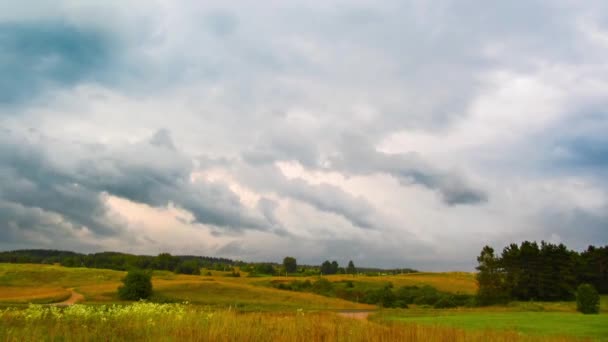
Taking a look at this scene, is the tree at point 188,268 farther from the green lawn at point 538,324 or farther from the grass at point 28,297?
the green lawn at point 538,324

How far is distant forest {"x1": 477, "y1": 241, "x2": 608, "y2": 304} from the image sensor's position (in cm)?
7850

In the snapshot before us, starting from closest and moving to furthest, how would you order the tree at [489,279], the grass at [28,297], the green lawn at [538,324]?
the green lawn at [538,324], the grass at [28,297], the tree at [489,279]

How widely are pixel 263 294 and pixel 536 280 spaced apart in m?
44.9

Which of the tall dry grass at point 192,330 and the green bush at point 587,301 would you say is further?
the green bush at point 587,301

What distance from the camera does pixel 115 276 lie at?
10075 cm

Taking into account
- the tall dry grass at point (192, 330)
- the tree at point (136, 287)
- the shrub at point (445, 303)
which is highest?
the tall dry grass at point (192, 330)

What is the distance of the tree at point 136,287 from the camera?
65375 millimetres

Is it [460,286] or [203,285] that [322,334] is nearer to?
[203,285]

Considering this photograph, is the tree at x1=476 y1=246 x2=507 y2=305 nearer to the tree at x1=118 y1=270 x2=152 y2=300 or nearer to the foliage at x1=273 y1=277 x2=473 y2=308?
the foliage at x1=273 y1=277 x2=473 y2=308

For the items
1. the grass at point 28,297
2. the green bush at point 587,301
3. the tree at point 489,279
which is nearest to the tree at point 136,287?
the grass at point 28,297

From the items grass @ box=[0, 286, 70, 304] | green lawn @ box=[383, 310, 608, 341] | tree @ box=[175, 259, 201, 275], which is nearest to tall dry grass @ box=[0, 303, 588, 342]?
green lawn @ box=[383, 310, 608, 341]

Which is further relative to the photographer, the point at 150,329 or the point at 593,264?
the point at 593,264

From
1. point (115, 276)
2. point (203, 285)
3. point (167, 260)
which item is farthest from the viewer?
point (167, 260)

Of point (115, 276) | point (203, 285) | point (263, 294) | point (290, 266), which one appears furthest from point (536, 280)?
point (290, 266)
